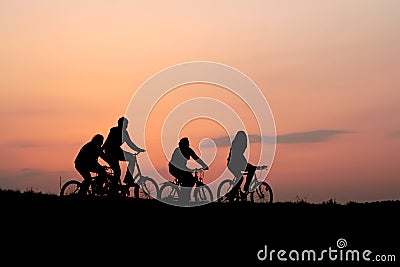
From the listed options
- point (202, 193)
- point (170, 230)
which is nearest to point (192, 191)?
point (202, 193)

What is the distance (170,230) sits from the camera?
21859 mm

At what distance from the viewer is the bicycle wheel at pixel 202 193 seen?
29109mm

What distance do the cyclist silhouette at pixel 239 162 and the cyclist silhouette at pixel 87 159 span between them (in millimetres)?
4293

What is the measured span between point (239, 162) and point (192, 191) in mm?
1718

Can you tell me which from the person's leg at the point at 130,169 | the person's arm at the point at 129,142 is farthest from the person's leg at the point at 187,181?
the person's arm at the point at 129,142

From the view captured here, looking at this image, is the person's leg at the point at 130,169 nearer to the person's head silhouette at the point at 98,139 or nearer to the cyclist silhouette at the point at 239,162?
the person's head silhouette at the point at 98,139

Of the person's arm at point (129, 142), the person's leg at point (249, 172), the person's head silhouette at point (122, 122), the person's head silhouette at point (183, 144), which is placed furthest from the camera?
the person's leg at point (249, 172)

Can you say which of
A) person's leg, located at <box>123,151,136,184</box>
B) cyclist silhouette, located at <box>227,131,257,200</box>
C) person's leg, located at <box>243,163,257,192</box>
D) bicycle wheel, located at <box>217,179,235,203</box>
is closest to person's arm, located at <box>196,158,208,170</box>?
cyclist silhouette, located at <box>227,131,257,200</box>

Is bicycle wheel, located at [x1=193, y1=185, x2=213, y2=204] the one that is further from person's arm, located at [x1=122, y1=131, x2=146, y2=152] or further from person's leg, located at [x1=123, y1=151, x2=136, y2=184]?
person's arm, located at [x1=122, y1=131, x2=146, y2=152]

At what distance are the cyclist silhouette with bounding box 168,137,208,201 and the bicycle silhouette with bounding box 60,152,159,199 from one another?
869mm

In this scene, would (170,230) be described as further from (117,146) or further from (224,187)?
(224,187)

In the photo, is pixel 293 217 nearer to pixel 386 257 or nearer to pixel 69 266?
pixel 386 257

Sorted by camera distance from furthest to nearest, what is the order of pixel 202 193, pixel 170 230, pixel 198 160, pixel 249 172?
pixel 249 172 < pixel 202 193 < pixel 198 160 < pixel 170 230

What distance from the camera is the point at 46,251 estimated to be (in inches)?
776
